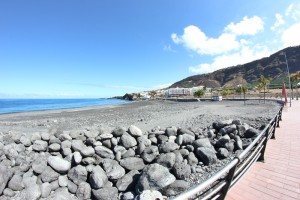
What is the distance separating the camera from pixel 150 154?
7.90 metres

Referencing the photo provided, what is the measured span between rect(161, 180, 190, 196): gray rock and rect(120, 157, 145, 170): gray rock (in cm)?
172

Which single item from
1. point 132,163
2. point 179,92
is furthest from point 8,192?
point 179,92

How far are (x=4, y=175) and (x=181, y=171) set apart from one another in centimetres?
507

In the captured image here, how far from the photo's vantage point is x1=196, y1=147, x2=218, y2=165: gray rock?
289 inches

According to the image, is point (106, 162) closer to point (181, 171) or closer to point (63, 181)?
point (63, 181)

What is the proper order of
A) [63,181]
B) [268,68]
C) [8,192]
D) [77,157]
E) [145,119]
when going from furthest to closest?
[268,68]
[145,119]
[77,157]
[63,181]
[8,192]

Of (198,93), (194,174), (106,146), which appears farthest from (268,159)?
(198,93)

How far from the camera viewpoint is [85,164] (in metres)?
7.51

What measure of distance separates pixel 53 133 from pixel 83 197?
3.56 m

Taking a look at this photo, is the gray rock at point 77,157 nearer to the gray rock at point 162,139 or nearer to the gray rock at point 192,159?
the gray rock at point 162,139

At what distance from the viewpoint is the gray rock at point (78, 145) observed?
794 centimetres

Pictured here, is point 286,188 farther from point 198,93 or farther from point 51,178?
point 198,93

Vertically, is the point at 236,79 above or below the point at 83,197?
above

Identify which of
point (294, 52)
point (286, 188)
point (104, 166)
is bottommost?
point (104, 166)
